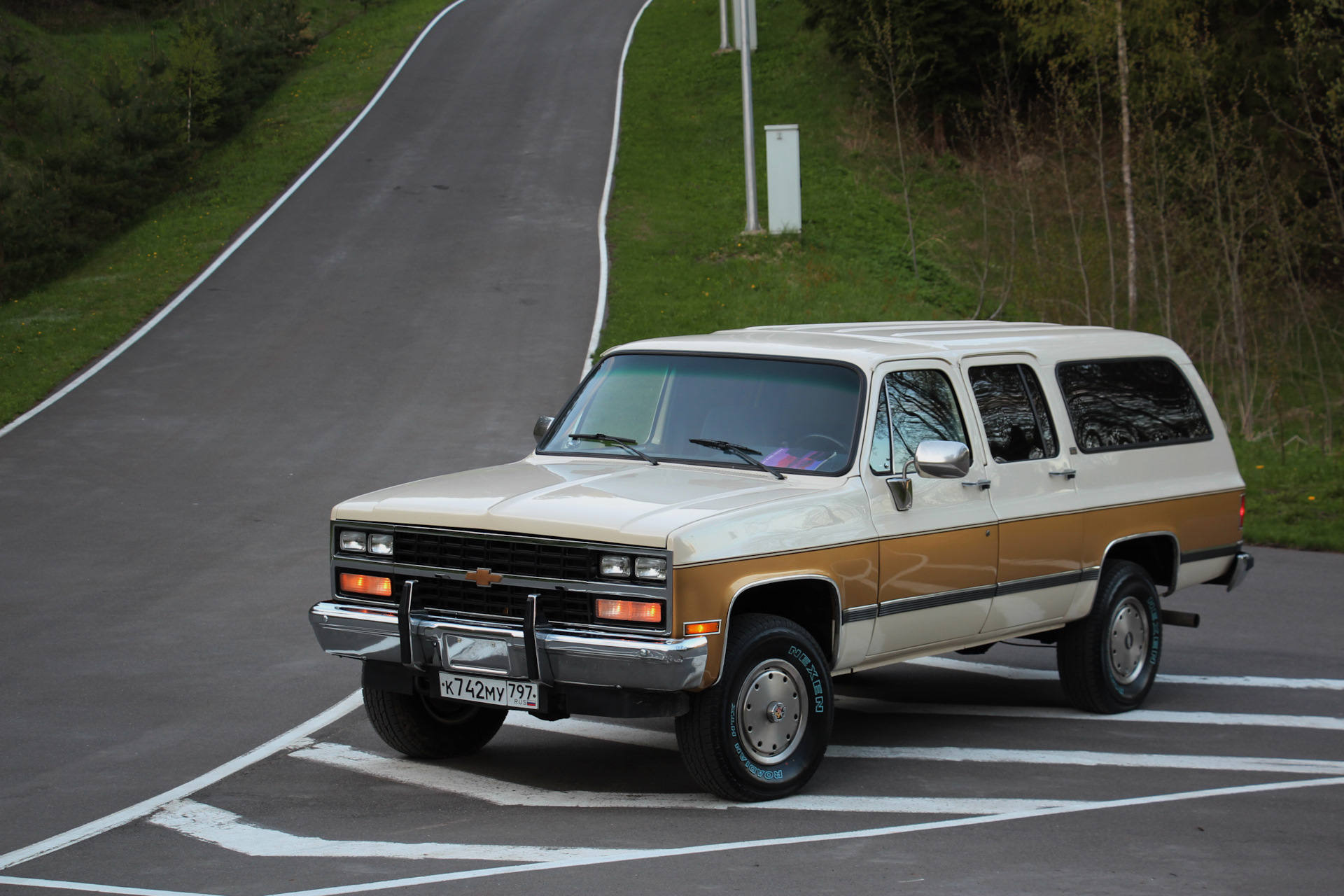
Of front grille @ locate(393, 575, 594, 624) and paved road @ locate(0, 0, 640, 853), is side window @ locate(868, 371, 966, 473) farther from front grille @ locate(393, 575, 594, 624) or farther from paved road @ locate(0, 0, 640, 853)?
paved road @ locate(0, 0, 640, 853)

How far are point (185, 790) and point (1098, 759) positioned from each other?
4496 mm

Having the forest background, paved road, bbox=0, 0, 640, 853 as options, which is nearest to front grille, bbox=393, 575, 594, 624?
paved road, bbox=0, 0, 640, 853

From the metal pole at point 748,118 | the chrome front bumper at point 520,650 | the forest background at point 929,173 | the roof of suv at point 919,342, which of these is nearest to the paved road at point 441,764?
the chrome front bumper at point 520,650

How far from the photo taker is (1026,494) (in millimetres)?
7875

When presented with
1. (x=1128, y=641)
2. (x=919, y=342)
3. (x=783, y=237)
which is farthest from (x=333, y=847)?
(x=783, y=237)

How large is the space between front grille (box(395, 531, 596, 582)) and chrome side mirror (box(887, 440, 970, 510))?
170 cm

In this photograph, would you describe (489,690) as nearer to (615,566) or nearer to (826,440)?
(615,566)

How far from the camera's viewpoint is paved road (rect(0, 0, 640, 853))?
340 inches

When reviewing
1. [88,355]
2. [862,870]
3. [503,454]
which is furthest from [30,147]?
[862,870]

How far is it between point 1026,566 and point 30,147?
3565 cm

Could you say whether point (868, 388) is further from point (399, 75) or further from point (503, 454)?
point (399, 75)

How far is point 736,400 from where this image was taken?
24.5 feet

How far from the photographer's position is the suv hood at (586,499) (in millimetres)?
6230

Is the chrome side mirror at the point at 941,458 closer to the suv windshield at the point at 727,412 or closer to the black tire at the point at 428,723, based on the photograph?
the suv windshield at the point at 727,412
